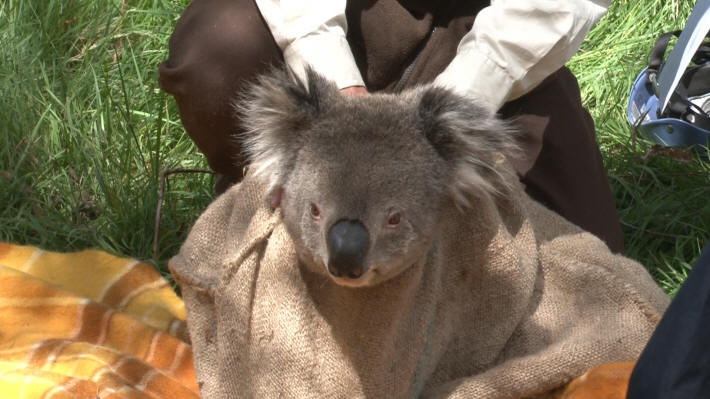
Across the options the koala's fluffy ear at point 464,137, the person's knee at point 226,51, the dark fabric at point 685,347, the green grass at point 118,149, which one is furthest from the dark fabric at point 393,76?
the dark fabric at point 685,347

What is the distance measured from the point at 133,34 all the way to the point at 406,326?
2027 millimetres

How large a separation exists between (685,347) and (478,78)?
0.91 metres

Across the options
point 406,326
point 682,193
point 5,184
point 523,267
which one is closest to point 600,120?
point 682,193

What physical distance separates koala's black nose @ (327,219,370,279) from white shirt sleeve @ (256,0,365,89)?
0.48 meters

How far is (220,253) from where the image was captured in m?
2.14

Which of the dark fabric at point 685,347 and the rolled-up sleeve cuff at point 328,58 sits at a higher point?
the rolled-up sleeve cuff at point 328,58

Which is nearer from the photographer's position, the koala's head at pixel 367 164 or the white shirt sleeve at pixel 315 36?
the koala's head at pixel 367 164

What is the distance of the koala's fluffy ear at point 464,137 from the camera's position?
1.85 m

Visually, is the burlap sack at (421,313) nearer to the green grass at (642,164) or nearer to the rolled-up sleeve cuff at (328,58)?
the rolled-up sleeve cuff at (328,58)

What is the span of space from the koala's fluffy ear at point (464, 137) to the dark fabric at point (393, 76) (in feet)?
1.85

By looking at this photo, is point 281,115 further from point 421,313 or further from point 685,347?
point 685,347

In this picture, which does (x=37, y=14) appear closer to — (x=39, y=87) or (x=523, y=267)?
(x=39, y=87)

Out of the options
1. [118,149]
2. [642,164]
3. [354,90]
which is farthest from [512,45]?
[118,149]

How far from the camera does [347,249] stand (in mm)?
1714
